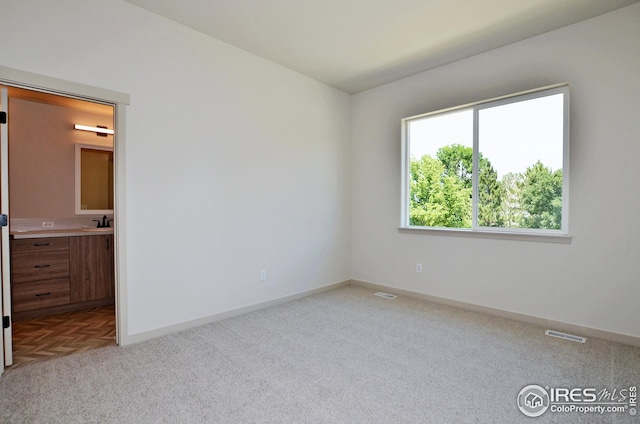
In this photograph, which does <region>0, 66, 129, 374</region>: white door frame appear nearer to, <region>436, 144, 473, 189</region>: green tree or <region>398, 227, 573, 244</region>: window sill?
<region>398, 227, 573, 244</region>: window sill

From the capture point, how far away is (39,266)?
11.2 ft

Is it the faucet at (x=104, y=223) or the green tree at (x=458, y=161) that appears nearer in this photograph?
the green tree at (x=458, y=161)

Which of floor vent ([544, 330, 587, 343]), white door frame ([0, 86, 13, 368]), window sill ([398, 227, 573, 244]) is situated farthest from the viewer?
window sill ([398, 227, 573, 244])

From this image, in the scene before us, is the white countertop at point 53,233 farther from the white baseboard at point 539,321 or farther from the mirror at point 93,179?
the white baseboard at point 539,321

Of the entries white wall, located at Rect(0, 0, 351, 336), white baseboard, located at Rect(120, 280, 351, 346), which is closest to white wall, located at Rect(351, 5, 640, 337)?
white baseboard, located at Rect(120, 280, 351, 346)

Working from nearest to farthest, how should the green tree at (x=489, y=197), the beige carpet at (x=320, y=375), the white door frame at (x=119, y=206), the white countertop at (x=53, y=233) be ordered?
1. the beige carpet at (x=320, y=375)
2. the white door frame at (x=119, y=206)
3. the white countertop at (x=53, y=233)
4. the green tree at (x=489, y=197)

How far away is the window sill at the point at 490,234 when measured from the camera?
309 centimetres

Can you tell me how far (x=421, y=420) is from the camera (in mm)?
1753

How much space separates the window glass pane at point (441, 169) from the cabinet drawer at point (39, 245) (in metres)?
4.13

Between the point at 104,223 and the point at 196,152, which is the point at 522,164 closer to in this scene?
the point at 196,152

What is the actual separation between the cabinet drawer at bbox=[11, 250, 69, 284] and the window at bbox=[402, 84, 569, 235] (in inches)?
159

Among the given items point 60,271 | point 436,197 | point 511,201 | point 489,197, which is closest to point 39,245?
point 60,271

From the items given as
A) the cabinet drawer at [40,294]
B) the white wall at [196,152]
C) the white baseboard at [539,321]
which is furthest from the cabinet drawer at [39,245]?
the white baseboard at [539,321]

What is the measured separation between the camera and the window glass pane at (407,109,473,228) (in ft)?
12.6
